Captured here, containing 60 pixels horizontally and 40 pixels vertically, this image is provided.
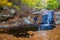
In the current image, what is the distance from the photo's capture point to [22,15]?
2.76 metres

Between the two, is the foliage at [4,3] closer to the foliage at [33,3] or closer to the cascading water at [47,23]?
the foliage at [33,3]

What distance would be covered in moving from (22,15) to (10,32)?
1.09 ft

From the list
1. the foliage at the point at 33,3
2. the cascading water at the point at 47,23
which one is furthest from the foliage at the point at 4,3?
the cascading water at the point at 47,23

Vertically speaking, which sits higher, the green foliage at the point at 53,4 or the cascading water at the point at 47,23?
the green foliage at the point at 53,4

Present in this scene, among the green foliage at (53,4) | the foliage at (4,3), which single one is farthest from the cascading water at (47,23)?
the foliage at (4,3)

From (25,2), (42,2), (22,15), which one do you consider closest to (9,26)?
(22,15)

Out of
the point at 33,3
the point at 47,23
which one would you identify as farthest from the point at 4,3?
the point at 47,23

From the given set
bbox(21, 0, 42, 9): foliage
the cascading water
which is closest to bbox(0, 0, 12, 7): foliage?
bbox(21, 0, 42, 9): foliage

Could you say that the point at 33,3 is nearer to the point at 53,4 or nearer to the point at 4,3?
the point at 53,4

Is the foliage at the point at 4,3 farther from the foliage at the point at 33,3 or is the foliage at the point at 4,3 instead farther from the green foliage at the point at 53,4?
the green foliage at the point at 53,4

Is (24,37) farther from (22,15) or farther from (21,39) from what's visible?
(22,15)

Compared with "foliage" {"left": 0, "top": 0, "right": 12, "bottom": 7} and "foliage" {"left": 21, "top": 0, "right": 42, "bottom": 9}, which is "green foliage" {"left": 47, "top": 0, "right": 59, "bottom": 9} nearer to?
"foliage" {"left": 21, "top": 0, "right": 42, "bottom": 9}

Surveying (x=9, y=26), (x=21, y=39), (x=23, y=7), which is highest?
(x=23, y=7)

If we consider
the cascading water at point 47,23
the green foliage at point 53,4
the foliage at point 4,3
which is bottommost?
the cascading water at point 47,23
